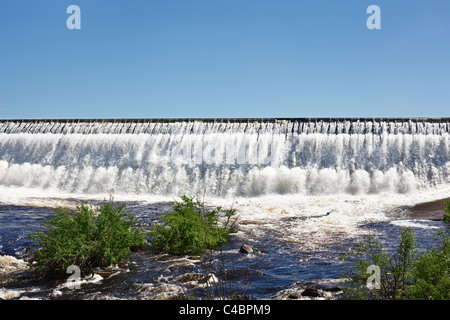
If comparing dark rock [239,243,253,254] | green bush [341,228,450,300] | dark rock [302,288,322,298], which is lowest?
dark rock [302,288,322,298]

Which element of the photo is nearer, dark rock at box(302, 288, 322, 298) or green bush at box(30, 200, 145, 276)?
dark rock at box(302, 288, 322, 298)

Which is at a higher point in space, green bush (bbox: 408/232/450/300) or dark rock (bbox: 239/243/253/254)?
green bush (bbox: 408/232/450/300)

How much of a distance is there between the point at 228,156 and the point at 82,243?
21023mm

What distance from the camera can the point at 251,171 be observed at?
28.6m

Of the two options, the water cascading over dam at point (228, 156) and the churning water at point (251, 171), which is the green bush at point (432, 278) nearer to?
the churning water at point (251, 171)

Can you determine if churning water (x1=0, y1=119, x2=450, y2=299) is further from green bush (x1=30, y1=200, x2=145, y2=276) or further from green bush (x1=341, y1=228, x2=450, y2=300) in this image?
green bush (x1=341, y1=228, x2=450, y2=300)

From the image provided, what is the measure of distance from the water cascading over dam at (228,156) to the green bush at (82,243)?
18.1 m

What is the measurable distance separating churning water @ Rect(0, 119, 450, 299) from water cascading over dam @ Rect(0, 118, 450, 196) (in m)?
0.07

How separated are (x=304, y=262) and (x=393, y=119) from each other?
20.7m

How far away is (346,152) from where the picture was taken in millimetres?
27781

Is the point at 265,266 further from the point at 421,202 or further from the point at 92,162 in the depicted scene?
the point at 92,162

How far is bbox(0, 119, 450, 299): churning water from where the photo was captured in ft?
54.4

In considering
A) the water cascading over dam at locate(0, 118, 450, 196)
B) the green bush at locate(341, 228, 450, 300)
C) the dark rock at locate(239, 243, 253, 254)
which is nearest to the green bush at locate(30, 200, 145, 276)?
the dark rock at locate(239, 243, 253, 254)
